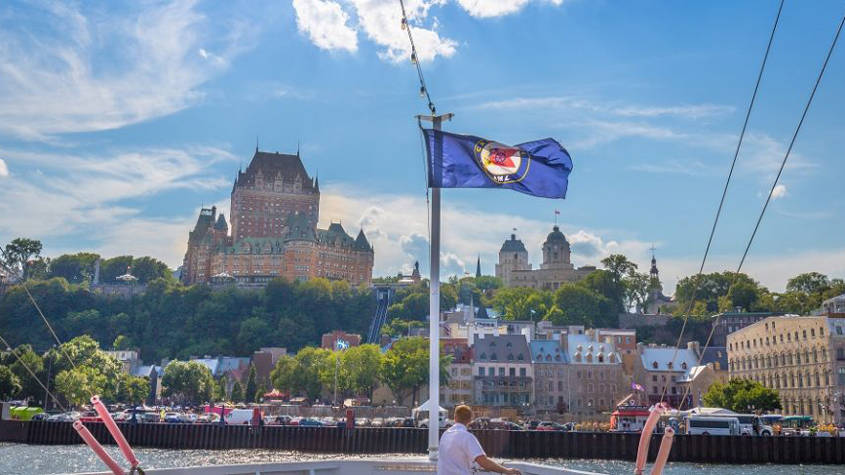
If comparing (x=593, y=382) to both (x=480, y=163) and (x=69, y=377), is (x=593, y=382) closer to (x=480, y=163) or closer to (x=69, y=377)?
(x=69, y=377)


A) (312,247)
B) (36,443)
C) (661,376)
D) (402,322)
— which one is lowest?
(36,443)

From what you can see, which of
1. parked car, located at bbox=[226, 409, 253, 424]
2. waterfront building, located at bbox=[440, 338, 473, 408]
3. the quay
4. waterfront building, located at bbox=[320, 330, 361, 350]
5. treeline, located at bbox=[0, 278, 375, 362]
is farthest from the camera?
treeline, located at bbox=[0, 278, 375, 362]

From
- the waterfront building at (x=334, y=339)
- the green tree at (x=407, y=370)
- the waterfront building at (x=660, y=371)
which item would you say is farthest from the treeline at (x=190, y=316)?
the waterfront building at (x=660, y=371)

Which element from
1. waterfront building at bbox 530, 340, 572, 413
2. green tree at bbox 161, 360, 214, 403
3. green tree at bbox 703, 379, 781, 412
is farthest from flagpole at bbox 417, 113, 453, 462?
green tree at bbox 161, 360, 214, 403

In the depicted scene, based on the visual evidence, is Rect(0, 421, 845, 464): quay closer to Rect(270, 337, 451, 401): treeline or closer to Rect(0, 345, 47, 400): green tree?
Rect(0, 345, 47, 400): green tree

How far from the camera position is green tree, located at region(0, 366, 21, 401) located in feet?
242

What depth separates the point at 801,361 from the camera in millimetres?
76312

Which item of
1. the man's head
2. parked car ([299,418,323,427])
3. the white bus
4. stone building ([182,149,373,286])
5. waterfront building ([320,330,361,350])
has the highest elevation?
stone building ([182,149,373,286])

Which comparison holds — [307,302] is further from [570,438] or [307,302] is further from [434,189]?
[434,189]

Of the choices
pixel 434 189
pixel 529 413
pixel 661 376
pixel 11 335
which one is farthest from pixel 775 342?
pixel 11 335

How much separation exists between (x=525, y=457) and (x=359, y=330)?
101 metres

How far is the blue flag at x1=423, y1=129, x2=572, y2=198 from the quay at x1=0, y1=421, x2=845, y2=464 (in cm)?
3796

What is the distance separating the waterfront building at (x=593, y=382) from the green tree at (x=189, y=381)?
41571 millimetres

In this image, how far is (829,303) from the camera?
105m
